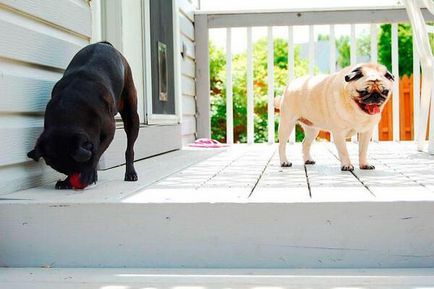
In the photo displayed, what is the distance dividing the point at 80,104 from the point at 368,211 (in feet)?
3.65

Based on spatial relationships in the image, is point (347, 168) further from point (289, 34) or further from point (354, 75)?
point (289, 34)

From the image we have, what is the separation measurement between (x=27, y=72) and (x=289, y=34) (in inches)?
167

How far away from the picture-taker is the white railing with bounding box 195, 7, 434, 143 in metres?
6.32

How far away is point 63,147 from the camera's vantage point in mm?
2309

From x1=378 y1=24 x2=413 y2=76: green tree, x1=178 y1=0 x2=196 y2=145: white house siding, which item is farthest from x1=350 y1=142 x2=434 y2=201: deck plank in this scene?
x1=378 y1=24 x2=413 y2=76: green tree

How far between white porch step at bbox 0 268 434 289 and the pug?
1.13 m

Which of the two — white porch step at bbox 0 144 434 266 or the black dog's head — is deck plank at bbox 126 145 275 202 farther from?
the black dog's head

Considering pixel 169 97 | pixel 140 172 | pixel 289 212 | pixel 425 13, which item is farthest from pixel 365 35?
pixel 289 212

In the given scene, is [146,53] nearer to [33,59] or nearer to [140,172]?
[140,172]

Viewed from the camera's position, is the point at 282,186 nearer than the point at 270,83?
Yes

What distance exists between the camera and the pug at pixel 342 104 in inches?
114

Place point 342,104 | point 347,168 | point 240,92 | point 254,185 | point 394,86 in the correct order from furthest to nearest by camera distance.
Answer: point 240,92 → point 394,86 → point 347,168 → point 342,104 → point 254,185

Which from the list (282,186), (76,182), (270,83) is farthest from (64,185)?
(270,83)

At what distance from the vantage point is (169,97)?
512 cm
